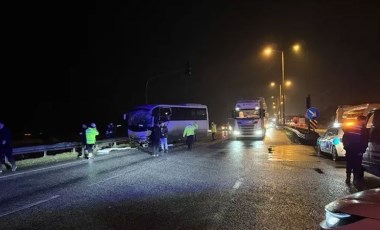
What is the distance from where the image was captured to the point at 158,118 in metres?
31.4

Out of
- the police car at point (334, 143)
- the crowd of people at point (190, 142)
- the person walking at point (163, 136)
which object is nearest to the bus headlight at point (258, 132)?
the crowd of people at point (190, 142)

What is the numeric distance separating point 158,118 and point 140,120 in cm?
128

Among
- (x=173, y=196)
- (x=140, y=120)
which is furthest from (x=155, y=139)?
(x=173, y=196)

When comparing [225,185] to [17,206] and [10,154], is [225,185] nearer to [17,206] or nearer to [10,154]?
[17,206]

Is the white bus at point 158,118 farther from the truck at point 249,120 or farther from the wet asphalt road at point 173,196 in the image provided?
the wet asphalt road at point 173,196

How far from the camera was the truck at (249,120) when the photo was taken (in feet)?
117

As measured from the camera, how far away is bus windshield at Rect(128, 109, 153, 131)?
30.7 meters

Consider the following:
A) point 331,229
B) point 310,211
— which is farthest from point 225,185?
point 331,229

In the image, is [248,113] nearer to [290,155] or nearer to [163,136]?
[163,136]

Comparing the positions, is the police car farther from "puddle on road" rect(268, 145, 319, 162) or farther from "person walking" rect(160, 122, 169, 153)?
"person walking" rect(160, 122, 169, 153)

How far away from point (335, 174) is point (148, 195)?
21.9 ft

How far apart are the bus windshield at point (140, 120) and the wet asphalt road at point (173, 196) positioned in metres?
13.8

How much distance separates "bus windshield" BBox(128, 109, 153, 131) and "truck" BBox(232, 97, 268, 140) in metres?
8.42

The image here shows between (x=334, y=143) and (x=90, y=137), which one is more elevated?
(x=90, y=137)
